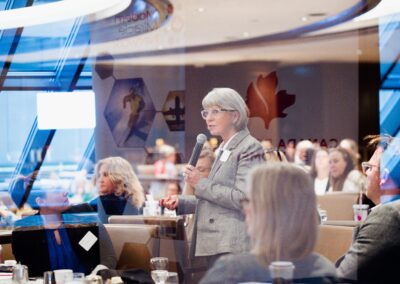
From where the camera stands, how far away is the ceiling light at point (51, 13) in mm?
5029

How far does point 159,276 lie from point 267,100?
3.06 feet

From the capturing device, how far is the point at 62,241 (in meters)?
4.55

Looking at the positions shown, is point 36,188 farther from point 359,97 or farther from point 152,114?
point 359,97

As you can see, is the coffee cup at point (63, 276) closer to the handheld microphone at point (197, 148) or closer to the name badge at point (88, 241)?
the handheld microphone at point (197, 148)

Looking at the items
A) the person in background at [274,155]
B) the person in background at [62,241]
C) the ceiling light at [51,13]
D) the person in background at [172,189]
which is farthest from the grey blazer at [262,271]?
the ceiling light at [51,13]

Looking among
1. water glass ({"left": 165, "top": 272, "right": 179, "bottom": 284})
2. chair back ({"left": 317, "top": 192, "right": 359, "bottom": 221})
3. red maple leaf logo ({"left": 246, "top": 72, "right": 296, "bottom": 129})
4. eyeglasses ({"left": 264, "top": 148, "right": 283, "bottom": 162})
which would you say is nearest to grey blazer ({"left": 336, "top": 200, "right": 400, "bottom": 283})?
eyeglasses ({"left": 264, "top": 148, "right": 283, "bottom": 162})

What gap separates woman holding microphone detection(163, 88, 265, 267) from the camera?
318 centimetres

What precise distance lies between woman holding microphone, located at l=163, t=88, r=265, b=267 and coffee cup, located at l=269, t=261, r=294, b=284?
0.16m

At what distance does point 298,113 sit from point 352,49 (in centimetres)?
39

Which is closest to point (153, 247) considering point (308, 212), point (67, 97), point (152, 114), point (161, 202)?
point (161, 202)

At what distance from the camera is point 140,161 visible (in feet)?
13.7

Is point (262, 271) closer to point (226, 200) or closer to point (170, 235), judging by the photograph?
point (226, 200)

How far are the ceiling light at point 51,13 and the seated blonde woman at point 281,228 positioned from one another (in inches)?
88.7

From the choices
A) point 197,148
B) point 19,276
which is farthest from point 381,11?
point 19,276
